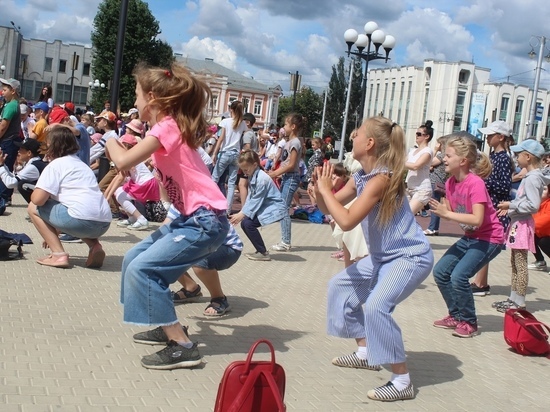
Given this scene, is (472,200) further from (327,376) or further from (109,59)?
(109,59)

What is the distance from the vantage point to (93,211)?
24.4 ft

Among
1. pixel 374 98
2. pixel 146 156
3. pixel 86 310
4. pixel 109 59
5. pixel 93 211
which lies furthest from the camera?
pixel 374 98

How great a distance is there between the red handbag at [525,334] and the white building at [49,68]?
100156 millimetres

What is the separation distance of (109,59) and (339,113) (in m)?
38.7

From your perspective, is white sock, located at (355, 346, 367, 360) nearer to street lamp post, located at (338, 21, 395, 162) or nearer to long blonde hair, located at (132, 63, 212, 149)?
long blonde hair, located at (132, 63, 212, 149)

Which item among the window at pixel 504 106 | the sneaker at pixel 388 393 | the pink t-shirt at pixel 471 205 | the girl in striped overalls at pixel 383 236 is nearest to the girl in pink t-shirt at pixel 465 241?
the pink t-shirt at pixel 471 205

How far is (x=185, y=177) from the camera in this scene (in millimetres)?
4777

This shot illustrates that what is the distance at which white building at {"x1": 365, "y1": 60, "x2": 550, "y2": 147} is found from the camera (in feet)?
348

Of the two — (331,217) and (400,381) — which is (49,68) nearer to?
(331,217)

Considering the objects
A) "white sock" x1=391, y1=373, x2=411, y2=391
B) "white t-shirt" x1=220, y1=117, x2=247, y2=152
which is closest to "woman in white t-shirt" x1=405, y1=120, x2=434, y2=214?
"white t-shirt" x1=220, y1=117, x2=247, y2=152

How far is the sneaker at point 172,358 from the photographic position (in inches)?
184

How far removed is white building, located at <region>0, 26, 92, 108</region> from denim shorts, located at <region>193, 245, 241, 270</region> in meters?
99.3

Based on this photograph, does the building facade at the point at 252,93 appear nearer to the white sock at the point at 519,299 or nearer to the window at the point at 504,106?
the window at the point at 504,106

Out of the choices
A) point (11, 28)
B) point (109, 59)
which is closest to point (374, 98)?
point (11, 28)
